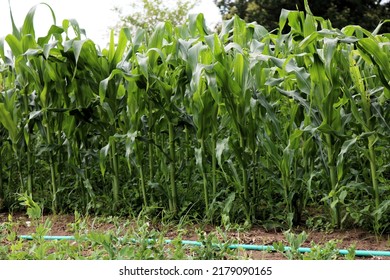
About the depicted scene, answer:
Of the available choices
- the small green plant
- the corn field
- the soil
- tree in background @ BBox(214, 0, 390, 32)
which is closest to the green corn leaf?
the corn field

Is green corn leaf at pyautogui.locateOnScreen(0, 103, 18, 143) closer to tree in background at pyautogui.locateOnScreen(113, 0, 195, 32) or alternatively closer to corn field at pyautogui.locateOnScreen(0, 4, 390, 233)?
corn field at pyautogui.locateOnScreen(0, 4, 390, 233)

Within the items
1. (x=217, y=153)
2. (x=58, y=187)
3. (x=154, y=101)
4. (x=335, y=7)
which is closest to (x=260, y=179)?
(x=217, y=153)

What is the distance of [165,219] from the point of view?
158 inches

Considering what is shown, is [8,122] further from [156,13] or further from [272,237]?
[156,13]

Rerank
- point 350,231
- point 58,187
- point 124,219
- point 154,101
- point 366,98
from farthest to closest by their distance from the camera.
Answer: point 58,187
point 124,219
point 154,101
point 350,231
point 366,98

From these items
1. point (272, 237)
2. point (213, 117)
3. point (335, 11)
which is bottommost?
point (272, 237)

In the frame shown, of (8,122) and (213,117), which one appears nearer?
(213,117)

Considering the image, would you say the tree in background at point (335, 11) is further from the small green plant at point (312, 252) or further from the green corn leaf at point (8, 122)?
the small green plant at point (312, 252)

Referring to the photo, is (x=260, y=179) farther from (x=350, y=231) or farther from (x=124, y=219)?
(x=124, y=219)

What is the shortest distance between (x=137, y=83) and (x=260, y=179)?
1190 mm

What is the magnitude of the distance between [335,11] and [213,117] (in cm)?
1581

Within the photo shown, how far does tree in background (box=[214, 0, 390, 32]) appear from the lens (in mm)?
18203

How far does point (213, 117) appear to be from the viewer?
3699mm

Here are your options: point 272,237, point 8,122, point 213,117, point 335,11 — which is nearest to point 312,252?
point 272,237
